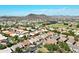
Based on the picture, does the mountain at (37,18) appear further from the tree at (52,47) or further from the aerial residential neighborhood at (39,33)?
the tree at (52,47)

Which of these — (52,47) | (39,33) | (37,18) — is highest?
(37,18)

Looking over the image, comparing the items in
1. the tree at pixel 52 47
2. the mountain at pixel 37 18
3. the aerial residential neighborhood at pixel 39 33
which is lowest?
the tree at pixel 52 47

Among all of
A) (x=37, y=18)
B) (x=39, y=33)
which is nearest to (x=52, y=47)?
(x=39, y=33)

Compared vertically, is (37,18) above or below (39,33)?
above

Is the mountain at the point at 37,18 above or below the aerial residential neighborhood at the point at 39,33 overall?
above

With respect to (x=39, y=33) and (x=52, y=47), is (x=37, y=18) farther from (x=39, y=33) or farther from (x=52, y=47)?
(x=52, y=47)

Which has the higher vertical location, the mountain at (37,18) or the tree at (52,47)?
the mountain at (37,18)

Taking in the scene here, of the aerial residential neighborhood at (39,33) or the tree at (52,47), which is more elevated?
the aerial residential neighborhood at (39,33)

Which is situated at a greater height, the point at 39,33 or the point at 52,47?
the point at 39,33

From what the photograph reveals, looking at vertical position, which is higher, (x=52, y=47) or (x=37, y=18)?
(x=37, y=18)

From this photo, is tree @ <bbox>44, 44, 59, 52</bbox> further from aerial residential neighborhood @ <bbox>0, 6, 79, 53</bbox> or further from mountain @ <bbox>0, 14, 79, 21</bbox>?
mountain @ <bbox>0, 14, 79, 21</bbox>

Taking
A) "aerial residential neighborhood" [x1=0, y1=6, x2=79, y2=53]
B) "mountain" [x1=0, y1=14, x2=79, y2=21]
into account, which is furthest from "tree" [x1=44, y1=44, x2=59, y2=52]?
"mountain" [x1=0, y1=14, x2=79, y2=21]

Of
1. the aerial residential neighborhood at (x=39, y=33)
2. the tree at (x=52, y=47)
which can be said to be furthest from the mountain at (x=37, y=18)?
the tree at (x=52, y=47)
